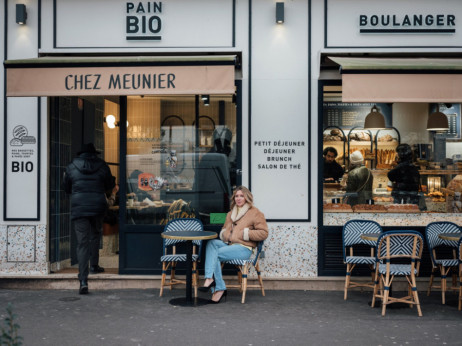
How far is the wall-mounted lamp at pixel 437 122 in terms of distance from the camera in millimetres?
7924

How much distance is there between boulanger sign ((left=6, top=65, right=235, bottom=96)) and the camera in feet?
20.9

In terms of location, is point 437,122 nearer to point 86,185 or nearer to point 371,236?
point 371,236

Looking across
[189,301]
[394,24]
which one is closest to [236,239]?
[189,301]

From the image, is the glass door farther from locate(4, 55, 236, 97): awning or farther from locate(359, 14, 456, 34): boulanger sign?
locate(359, 14, 456, 34): boulanger sign

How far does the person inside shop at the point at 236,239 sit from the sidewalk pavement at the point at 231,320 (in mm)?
291

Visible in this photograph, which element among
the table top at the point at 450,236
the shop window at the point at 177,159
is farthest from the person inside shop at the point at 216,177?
the table top at the point at 450,236

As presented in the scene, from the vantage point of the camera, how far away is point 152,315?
18.9 ft

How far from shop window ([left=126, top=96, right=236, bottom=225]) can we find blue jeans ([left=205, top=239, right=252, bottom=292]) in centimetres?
103

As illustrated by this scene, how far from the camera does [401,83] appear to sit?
6.28 meters

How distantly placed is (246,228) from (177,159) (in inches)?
67.3

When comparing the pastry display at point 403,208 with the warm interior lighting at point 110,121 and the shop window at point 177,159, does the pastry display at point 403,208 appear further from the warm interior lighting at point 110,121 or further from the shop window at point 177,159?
the warm interior lighting at point 110,121

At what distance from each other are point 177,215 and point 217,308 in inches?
73.2

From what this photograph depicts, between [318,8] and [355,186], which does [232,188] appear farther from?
[318,8]

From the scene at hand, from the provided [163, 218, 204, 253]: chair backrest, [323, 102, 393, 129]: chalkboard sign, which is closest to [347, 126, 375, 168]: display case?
[323, 102, 393, 129]: chalkboard sign
